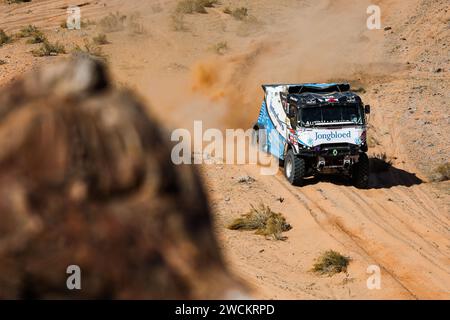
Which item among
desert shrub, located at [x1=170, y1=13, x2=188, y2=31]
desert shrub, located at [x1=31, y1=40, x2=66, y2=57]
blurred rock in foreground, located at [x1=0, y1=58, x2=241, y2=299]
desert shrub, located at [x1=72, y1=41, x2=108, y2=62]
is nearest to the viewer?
blurred rock in foreground, located at [x1=0, y1=58, x2=241, y2=299]

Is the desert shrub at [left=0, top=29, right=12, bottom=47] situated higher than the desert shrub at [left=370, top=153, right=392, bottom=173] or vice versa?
the desert shrub at [left=0, top=29, right=12, bottom=47]

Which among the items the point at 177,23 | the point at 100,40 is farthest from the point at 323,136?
the point at 177,23

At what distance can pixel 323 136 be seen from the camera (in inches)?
733

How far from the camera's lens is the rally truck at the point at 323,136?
1864 cm

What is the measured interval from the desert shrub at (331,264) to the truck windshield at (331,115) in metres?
5.15

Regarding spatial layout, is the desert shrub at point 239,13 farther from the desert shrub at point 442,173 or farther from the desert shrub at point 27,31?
the desert shrub at point 442,173

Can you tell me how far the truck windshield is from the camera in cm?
1877

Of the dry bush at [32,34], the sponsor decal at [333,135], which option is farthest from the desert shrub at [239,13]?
the sponsor decal at [333,135]

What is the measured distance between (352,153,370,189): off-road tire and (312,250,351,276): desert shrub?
5.17 m

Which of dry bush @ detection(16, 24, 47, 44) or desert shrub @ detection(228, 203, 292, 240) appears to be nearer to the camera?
desert shrub @ detection(228, 203, 292, 240)

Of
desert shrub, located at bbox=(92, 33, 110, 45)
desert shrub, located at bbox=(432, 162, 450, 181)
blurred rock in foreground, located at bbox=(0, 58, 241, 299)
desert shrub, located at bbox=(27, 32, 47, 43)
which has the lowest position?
desert shrub, located at bbox=(432, 162, 450, 181)

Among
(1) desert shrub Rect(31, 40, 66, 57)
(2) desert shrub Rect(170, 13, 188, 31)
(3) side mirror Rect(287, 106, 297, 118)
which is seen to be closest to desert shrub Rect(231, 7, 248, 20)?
(2) desert shrub Rect(170, 13, 188, 31)

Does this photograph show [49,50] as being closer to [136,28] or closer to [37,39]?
[37,39]

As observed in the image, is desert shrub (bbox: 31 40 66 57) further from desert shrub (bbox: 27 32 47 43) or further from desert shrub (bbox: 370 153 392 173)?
desert shrub (bbox: 370 153 392 173)
